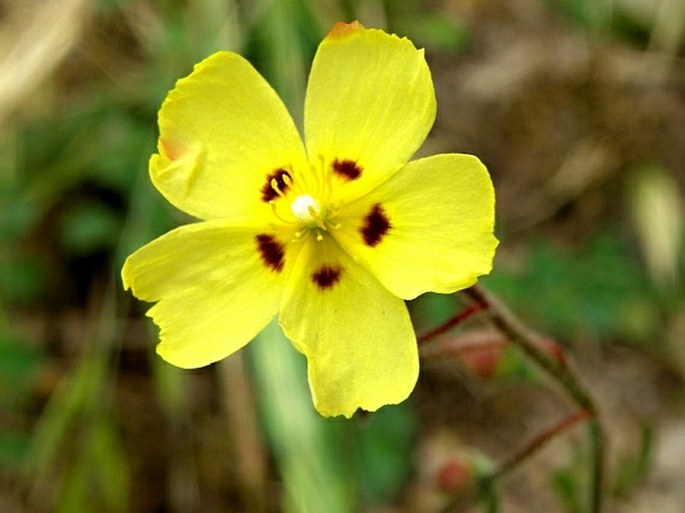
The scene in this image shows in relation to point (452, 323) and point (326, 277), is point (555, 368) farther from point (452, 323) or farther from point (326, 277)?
point (326, 277)

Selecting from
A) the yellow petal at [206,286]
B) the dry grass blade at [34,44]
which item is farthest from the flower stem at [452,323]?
the dry grass blade at [34,44]

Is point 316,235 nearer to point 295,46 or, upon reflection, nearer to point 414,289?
point 414,289

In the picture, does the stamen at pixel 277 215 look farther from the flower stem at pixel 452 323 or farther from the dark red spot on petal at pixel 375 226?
the flower stem at pixel 452 323

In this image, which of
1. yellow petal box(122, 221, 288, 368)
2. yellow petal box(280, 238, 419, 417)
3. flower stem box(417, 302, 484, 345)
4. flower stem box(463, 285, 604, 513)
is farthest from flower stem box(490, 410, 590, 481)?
yellow petal box(122, 221, 288, 368)

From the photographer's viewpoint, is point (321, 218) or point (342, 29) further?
point (321, 218)

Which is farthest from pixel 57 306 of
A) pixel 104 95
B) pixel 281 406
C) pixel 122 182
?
pixel 281 406

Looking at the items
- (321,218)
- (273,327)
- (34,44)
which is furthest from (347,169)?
(34,44)
